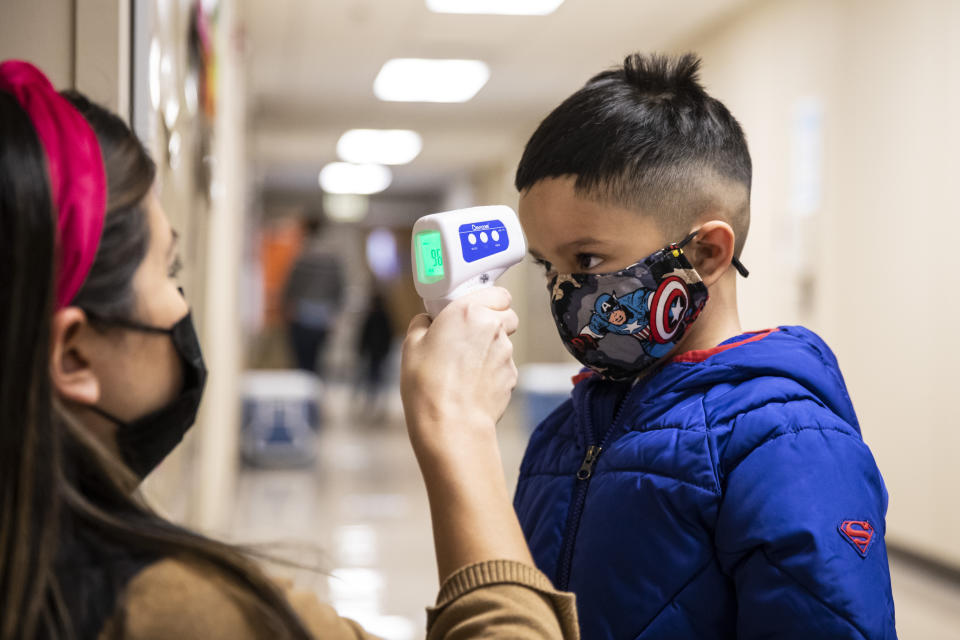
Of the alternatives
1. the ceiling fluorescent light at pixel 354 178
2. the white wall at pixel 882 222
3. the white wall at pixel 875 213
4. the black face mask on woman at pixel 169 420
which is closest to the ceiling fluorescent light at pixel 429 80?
the white wall at pixel 875 213

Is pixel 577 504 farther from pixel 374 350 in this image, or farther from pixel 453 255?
pixel 374 350

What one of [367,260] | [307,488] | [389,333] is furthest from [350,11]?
[367,260]

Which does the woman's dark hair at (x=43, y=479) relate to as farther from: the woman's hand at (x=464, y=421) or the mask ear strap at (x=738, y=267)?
the mask ear strap at (x=738, y=267)

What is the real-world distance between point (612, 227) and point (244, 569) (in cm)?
60

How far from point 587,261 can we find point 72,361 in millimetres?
593

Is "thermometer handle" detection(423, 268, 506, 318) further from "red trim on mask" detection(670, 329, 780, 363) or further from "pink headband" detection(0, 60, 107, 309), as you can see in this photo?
"pink headband" detection(0, 60, 107, 309)

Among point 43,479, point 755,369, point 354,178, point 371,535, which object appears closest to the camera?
point 43,479

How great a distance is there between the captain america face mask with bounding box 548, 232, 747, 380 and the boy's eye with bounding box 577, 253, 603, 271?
1cm

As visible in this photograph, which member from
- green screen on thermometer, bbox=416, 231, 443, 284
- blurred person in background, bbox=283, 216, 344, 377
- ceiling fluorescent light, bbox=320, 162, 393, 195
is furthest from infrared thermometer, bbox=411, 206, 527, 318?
ceiling fluorescent light, bbox=320, 162, 393, 195

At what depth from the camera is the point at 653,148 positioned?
1090mm

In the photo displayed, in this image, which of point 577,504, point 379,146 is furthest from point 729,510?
point 379,146

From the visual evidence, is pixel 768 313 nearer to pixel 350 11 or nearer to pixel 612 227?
pixel 350 11

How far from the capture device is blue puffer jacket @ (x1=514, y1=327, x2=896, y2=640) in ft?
2.88

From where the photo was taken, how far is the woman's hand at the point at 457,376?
2.82 ft
